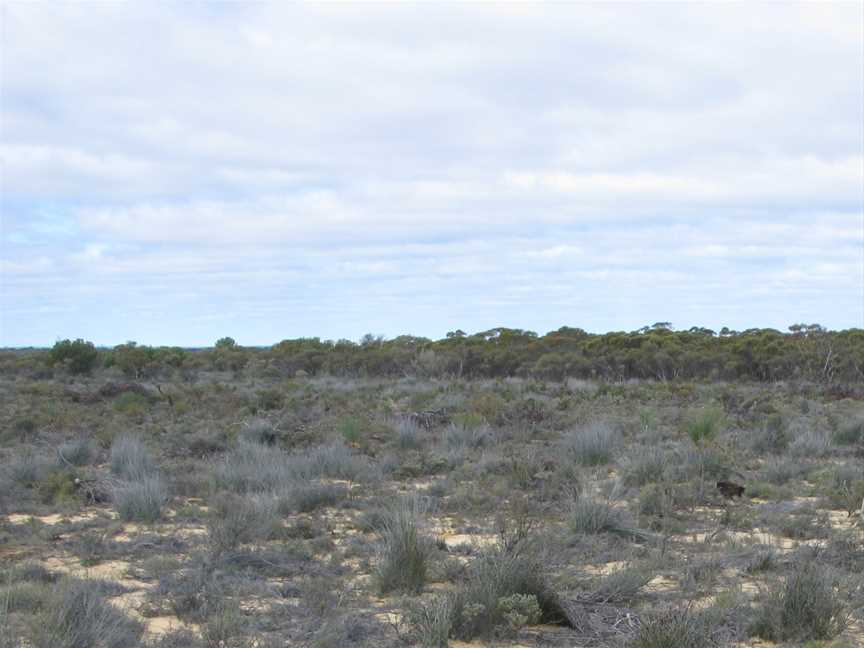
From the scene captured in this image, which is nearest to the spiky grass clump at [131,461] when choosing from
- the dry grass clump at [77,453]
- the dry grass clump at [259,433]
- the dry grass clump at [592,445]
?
the dry grass clump at [77,453]

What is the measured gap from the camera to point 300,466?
13.4m

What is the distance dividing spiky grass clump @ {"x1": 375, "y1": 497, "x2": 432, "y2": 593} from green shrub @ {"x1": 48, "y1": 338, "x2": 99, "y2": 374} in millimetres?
31484

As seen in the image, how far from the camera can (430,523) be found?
1056cm

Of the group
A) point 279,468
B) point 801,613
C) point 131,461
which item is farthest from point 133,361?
point 801,613

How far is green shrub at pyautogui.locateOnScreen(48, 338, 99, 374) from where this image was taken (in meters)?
37.3

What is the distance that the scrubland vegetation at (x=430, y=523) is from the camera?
6.67m

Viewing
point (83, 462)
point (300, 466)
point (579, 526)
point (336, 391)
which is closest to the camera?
point (579, 526)

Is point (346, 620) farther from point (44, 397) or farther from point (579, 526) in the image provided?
point (44, 397)

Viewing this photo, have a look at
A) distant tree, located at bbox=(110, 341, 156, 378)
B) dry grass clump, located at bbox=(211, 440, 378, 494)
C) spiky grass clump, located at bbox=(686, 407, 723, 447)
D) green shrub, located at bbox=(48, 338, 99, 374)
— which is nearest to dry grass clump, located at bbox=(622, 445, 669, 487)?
spiky grass clump, located at bbox=(686, 407, 723, 447)

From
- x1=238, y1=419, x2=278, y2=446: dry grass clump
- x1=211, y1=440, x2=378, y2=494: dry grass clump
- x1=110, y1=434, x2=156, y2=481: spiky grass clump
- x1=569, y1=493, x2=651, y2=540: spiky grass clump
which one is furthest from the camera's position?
x1=238, y1=419, x2=278, y2=446: dry grass clump

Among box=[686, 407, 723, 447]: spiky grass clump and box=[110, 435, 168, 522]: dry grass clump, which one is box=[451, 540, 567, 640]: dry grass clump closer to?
box=[110, 435, 168, 522]: dry grass clump

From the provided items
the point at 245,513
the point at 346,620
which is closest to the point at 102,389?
the point at 245,513

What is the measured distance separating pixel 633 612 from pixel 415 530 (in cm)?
201

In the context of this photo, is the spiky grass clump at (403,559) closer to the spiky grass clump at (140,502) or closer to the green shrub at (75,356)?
the spiky grass clump at (140,502)
